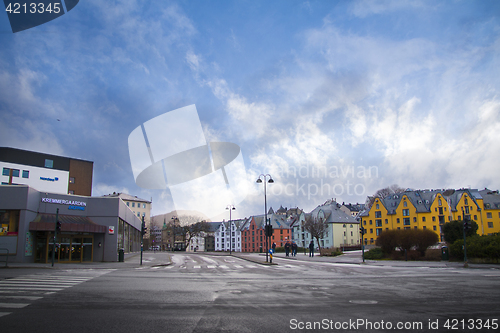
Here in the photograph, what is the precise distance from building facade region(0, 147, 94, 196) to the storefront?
38093 millimetres

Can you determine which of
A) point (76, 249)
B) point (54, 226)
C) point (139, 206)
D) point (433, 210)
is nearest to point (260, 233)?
point (139, 206)

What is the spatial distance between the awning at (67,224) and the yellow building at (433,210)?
64147 mm

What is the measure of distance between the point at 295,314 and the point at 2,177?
69669 millimetres

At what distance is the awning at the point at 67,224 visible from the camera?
88.4 ft

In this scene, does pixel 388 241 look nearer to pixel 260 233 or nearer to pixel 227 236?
pixel 260 233

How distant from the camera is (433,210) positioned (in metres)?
79.9

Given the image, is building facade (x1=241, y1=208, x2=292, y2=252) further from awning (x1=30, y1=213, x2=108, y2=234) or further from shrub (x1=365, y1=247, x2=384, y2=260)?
awning (x1=30, y1=213, x2=108, y2=234)

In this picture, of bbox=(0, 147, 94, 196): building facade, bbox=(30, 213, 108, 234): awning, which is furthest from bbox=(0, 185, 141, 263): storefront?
bbox=(0, 147, 94, 196): building facade

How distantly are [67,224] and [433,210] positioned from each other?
78374 mm

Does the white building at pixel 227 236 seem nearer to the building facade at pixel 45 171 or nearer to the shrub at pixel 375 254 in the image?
the building facade at pixel 45 171

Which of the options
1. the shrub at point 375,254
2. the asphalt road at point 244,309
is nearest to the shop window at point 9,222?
the asphalt road at point 244,309

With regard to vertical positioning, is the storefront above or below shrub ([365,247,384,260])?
above

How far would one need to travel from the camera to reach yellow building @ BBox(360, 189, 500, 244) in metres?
74.8

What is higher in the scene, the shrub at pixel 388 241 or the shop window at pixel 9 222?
the shop window at pixel 9 222
